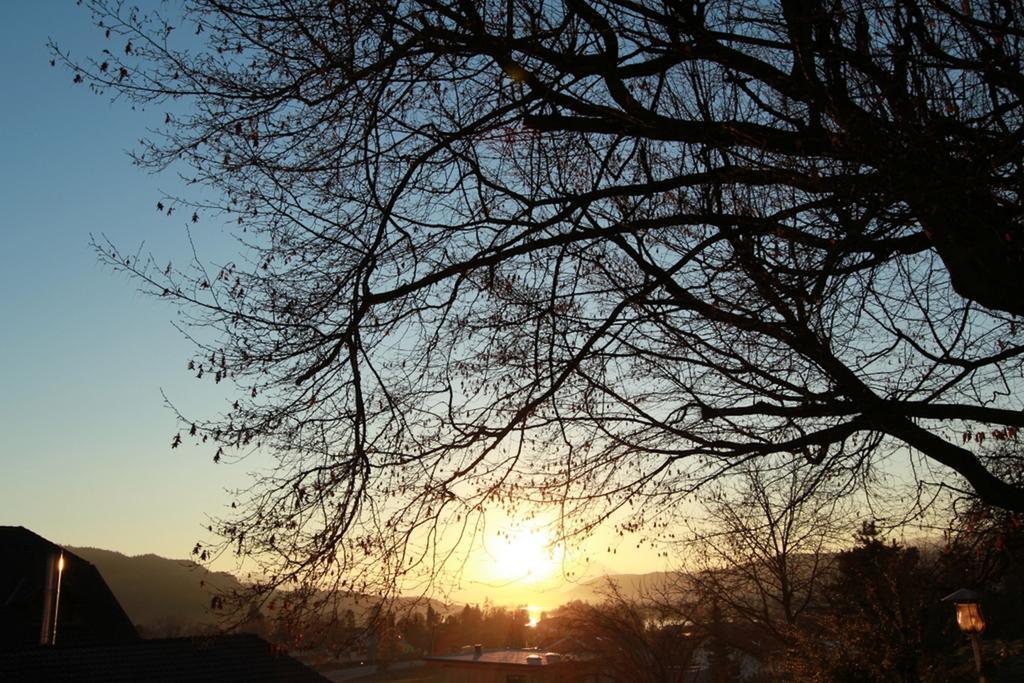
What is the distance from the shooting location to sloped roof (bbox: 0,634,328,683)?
16.5m

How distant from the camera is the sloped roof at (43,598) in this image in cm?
2341

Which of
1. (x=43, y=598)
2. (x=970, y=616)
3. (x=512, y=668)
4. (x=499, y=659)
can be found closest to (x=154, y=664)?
(x=43, y=598)

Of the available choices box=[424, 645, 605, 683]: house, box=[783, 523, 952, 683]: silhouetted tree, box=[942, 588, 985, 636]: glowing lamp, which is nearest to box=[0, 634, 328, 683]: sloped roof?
box=[783, 523, 952, 683]: silhouetted tree

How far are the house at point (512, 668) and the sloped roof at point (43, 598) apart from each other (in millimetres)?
13254

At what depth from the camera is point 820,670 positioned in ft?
45.6

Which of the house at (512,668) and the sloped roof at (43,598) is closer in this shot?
the sloped roof at (43,598)

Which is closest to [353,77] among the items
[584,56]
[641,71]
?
[584,56]

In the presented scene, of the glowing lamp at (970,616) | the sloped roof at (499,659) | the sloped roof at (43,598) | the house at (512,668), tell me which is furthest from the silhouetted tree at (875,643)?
the sloped roof at (43,598)

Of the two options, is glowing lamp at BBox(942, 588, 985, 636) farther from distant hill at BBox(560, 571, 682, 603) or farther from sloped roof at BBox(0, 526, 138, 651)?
sloped roof at BBox(0, 526, 138, 651)

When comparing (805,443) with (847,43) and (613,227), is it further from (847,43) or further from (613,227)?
(847,43)

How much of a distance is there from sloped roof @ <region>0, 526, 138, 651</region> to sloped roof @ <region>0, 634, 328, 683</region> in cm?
567

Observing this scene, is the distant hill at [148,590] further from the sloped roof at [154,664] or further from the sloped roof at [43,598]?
the sloped roof at [154,664]

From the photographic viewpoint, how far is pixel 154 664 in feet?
58.2

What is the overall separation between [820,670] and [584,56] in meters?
12.8
